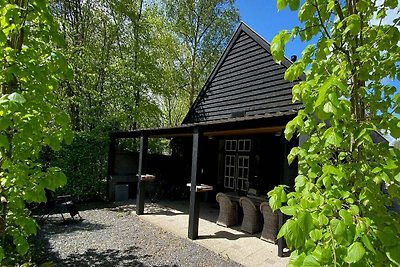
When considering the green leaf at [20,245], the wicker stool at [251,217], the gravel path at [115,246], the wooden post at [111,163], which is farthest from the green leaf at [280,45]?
the wooden post at [111,163]

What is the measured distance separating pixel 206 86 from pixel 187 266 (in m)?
7.44

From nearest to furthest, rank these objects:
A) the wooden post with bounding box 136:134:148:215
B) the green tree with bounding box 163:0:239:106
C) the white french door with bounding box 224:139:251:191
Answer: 1. the wooden post with bounding box 136:134:148:215
2. the white french door with bounding box 224:139:251:191
3. the green tree with bounding box 163:0:239:106

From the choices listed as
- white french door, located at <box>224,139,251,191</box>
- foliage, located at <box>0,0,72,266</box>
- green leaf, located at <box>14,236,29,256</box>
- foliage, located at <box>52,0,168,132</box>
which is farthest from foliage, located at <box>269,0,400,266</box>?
foliage, located at <box>52,0,168,132</box>

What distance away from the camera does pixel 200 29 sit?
58.3 feet

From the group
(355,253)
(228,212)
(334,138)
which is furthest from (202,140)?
(355,253)

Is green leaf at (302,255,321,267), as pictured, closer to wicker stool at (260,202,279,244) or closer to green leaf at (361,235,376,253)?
green leaf at (361,235,376,253)

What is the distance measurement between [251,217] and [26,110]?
17.8 feet

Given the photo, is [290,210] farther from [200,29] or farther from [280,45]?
[200,29]

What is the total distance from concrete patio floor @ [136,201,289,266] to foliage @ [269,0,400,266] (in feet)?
12.7

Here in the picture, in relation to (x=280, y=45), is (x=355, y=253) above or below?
below

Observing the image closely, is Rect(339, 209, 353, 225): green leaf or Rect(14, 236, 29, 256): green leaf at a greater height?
Rect(339, 209, 353, 225): green leaf

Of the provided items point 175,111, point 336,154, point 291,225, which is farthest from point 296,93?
point 175,111

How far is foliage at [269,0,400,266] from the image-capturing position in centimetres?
104

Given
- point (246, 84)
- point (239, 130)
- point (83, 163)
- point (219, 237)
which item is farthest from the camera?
point (83, 163)
